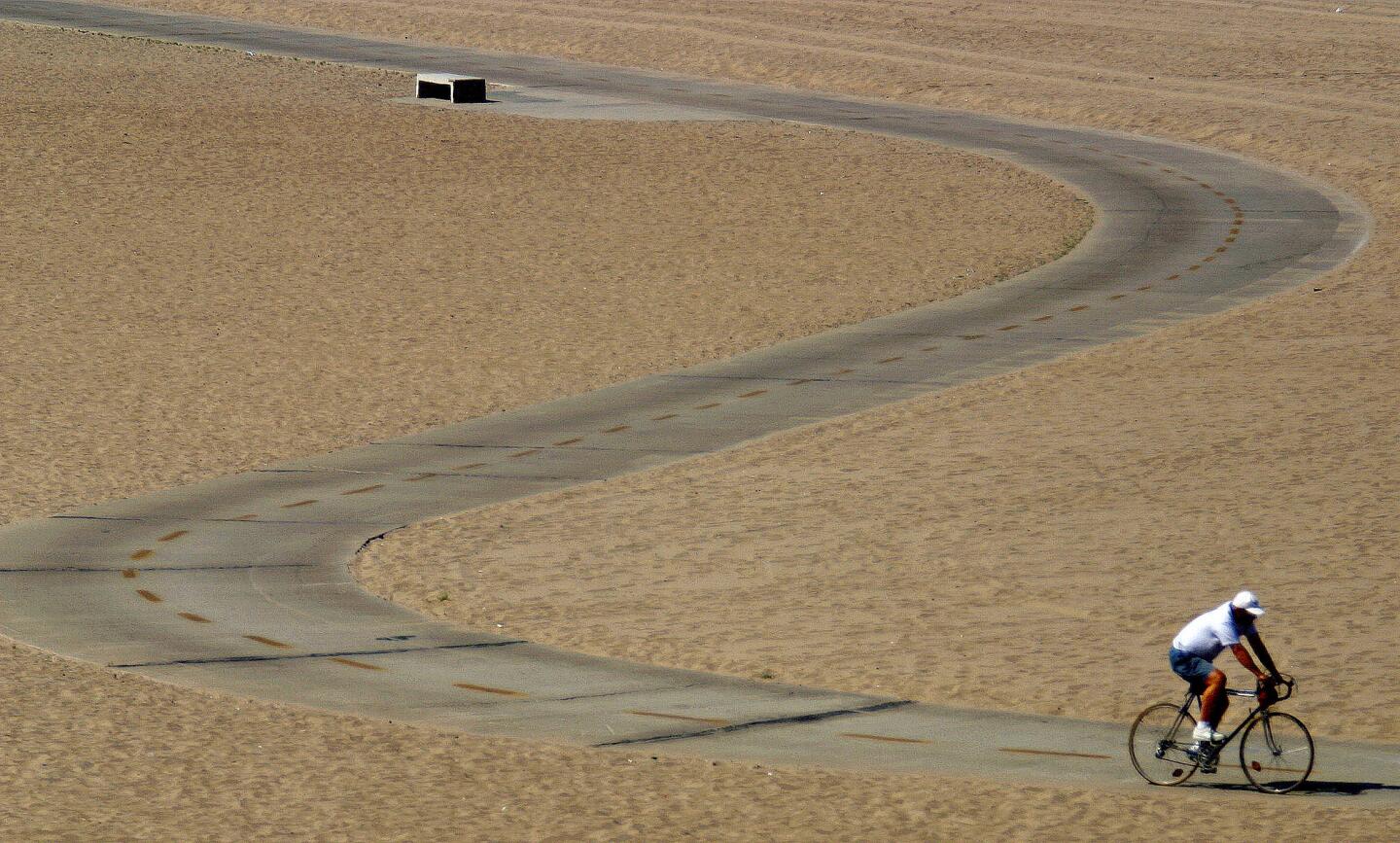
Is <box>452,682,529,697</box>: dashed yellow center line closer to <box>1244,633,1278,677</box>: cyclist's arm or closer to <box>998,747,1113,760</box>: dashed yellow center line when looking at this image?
<box>998,747,1113,760</box>: dashed yellow center line

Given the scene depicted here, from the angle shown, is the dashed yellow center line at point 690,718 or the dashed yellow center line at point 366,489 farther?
the dashed yellow center line at point 366,489

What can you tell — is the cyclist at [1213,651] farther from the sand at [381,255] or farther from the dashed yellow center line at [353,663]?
the sand at [381,255]

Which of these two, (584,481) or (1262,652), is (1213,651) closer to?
(1262,652)

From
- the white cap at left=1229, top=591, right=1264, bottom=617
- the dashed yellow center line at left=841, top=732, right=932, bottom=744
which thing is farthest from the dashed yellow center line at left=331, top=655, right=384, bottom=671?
the white cap at left=1229, top=591, right=1264, bottom=617

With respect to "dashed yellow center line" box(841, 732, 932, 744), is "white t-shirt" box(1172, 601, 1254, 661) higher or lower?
higher

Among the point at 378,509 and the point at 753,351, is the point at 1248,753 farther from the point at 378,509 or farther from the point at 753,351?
the point at 753,351

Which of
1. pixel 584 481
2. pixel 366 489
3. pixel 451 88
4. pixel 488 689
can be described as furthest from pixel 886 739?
pixel 451 88

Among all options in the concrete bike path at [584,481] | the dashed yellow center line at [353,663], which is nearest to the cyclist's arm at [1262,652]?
the concrete bike path at [584,481]
